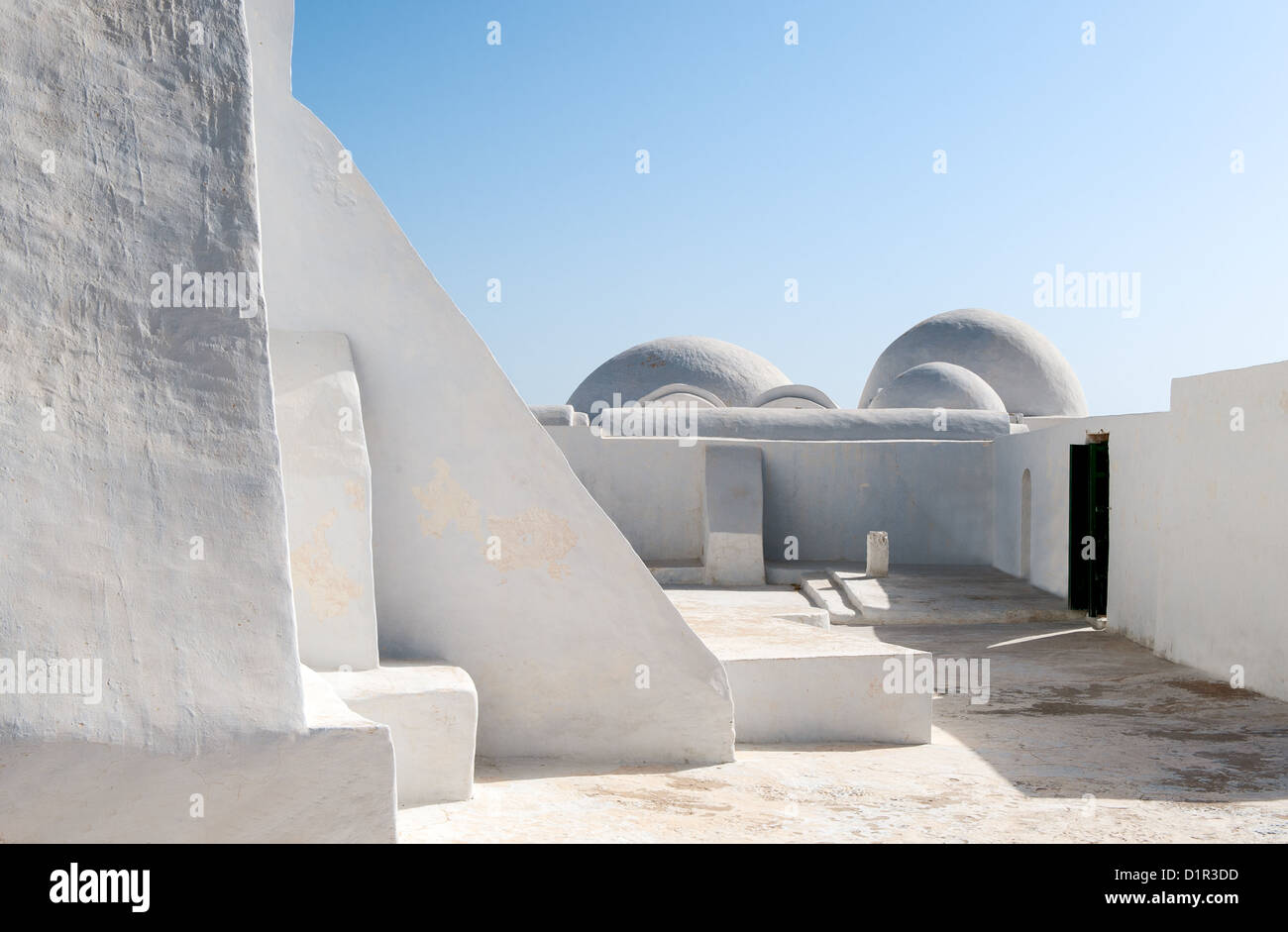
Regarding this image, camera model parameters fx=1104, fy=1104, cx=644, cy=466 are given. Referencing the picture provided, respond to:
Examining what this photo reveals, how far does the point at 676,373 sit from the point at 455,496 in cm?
2214

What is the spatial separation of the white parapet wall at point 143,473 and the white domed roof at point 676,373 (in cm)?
2279

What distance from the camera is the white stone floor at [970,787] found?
14.0 ft

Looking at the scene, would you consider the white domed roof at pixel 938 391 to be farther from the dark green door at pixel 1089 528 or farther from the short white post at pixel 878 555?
the dark green door at pixel 1089 528

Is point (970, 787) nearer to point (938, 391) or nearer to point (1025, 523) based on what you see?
point (1025, 523)

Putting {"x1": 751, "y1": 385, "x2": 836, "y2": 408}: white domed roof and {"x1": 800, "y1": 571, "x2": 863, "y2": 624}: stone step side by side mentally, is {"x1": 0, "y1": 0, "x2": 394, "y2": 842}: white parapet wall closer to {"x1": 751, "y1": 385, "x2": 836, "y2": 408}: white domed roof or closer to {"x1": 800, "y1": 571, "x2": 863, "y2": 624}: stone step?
{"x1": 800, "y1": 571, "x2": 863, "y2": 624}: stone step

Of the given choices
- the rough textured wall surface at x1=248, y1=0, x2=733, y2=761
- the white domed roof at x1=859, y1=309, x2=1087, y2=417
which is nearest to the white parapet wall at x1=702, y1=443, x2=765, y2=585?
the rough textured wall surface at x1=248, y1=0, x2=733, y2=761

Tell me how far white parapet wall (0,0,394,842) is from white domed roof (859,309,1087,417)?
2291 cm

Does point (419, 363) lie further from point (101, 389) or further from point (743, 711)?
point (743, 711)

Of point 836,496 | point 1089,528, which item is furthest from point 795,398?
point 1089,528

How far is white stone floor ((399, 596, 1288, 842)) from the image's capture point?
14.0 ft

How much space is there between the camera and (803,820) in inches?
173

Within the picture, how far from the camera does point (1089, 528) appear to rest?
437 inches

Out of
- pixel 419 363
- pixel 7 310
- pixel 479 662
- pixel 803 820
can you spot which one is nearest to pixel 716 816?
pixel 803 820

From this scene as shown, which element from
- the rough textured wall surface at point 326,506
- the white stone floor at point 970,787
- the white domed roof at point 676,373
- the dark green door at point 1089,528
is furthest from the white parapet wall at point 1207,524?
the white domed roof at point 676,373
